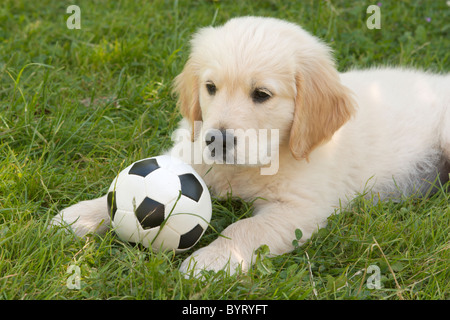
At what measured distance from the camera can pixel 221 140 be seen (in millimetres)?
2785

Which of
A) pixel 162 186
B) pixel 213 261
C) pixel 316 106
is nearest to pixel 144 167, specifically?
pixel 162 186

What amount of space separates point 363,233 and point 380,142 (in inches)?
32.3

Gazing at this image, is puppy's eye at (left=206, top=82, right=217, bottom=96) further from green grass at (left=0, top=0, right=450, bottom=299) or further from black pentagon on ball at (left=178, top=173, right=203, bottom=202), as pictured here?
green grass at (left=0, top=0, right=450, bottom=299)

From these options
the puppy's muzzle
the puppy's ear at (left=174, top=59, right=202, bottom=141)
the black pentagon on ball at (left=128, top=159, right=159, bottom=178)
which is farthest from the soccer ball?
the puppy's ear at (left=174, top=59, right=202, bottom=141)

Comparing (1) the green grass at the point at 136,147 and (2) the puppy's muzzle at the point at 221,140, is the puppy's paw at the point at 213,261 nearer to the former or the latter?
(1) the green grass at the point at 136,147

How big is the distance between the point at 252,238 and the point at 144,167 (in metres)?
0.67

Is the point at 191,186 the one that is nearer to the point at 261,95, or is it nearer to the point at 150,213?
the point at 150,213

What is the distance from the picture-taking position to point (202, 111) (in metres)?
3.26

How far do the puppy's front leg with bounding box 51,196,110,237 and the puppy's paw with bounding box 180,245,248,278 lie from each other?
1.75 ft

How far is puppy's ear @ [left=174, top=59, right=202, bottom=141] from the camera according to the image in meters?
3.30

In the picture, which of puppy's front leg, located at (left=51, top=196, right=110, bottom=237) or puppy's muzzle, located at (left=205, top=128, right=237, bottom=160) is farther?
puppy's front leg, located at (left=51, top=196, right=110, bottom=237)
